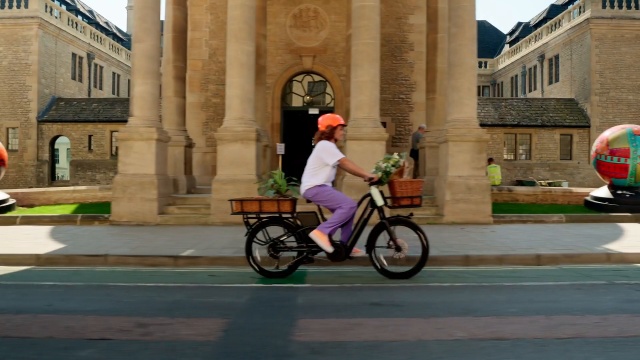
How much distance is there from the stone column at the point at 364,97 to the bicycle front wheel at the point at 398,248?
750 cm

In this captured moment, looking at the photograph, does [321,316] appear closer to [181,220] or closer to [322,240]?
[322,240]

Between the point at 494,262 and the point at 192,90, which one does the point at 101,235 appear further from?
the point at 192,90

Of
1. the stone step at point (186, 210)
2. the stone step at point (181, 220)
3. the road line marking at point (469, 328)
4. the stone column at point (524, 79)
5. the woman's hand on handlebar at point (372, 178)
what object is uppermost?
the stone column at point (524, 79)

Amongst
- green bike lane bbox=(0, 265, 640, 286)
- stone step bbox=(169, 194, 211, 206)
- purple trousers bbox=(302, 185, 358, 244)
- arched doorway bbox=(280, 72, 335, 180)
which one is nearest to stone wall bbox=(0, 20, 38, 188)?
arched doorway bbox=(280, 72, 335, 180)

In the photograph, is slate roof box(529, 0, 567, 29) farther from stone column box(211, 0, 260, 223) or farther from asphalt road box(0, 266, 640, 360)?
asphalt road box(0, 266, 640, 360)

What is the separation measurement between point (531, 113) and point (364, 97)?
72.8 feet

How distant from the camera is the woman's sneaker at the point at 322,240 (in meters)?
7.43

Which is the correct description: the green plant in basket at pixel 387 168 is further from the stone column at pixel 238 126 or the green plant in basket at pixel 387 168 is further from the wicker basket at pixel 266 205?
the stone column at pixel 238 126

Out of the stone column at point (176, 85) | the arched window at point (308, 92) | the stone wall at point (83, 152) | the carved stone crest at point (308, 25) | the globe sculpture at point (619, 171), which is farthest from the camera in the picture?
the stone wall at point (83, 152)

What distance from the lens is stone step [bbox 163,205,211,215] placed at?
15.6 metres

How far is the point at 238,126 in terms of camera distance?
15.7m

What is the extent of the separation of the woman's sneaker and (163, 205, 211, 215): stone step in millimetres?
8595

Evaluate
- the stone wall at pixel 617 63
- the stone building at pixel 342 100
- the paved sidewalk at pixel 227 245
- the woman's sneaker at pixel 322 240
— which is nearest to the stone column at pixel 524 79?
the stone building at pixel 342 100

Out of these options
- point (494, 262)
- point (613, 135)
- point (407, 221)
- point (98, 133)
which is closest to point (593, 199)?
point (613, 135)
